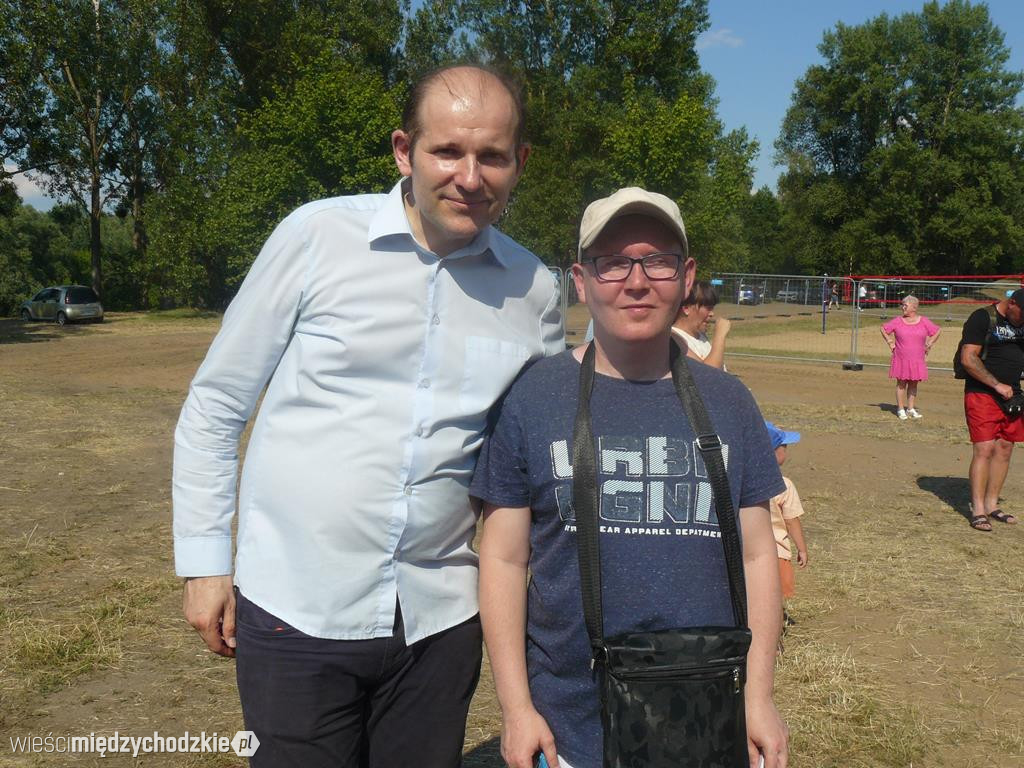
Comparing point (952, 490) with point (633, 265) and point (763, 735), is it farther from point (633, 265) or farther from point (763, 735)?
point (633, 265)

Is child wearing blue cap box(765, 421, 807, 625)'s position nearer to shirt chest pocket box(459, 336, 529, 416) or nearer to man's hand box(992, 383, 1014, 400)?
shirt chest pocket box(459, 336, 529, 416)

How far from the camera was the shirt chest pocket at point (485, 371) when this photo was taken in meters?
2.07

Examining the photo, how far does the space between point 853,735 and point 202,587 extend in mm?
3072

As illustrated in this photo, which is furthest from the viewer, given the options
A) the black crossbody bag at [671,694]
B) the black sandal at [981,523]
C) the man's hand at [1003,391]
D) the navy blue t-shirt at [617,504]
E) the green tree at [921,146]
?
the green tree at [921,146]

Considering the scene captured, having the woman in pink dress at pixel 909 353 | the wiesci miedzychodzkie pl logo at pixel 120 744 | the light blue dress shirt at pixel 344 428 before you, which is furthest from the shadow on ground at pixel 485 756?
the woman in pink dress at pixel 909 353

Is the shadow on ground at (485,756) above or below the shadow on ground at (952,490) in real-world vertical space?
above

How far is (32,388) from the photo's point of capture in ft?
48.5

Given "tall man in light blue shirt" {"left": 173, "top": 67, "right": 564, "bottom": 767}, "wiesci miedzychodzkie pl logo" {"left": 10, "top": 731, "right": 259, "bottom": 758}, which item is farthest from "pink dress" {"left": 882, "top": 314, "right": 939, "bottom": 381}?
"tall man in light blue shirt" {"left": 173, "top": 67, "right": 564, "bottom": 767}

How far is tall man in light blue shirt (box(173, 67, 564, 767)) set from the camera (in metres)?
1.98

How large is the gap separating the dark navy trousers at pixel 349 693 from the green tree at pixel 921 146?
56.4 meters

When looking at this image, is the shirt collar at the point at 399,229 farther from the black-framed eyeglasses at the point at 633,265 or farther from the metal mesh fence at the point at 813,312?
the metal mesh fence at the point at 813,312

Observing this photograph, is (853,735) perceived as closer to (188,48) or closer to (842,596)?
(842,596)

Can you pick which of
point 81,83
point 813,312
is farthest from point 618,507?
point 81,83

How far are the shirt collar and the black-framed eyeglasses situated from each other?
0.33 metres
